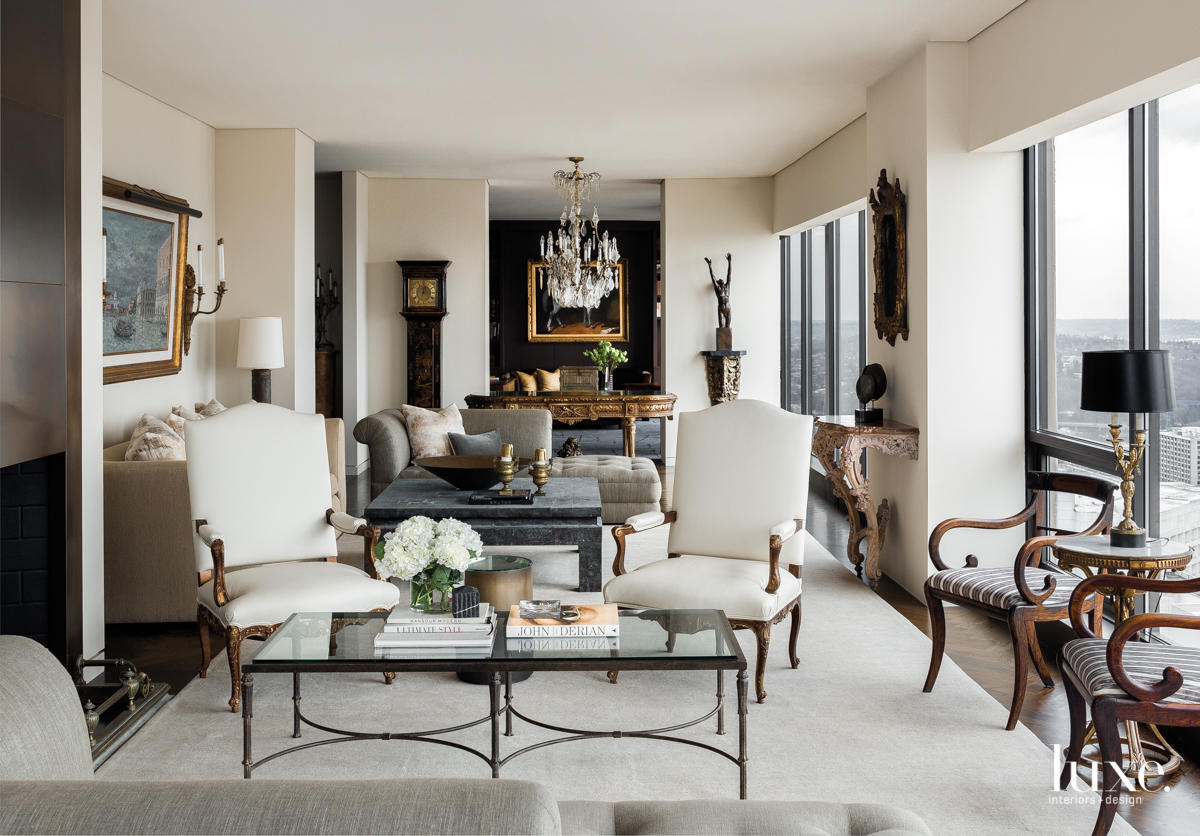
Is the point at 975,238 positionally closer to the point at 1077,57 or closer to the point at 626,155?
the point at 1077,57

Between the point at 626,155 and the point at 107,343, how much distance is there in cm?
454

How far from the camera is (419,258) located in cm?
939

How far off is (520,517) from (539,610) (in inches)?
79.7

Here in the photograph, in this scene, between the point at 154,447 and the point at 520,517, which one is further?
the point at 520,517

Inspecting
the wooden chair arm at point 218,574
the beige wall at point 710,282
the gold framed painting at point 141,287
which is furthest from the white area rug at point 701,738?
the beige wall at point 710,282

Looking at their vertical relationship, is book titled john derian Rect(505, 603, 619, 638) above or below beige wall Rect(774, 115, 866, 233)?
below

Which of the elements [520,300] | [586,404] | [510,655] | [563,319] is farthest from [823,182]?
[520,300]

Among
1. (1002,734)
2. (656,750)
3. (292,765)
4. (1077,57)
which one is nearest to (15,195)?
(292,765)

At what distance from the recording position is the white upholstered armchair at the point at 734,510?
3506 millimetres

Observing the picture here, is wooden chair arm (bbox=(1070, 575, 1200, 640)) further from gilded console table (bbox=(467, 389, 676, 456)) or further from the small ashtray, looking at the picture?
gilded console table (bbox=(467, 389, 676, 456))

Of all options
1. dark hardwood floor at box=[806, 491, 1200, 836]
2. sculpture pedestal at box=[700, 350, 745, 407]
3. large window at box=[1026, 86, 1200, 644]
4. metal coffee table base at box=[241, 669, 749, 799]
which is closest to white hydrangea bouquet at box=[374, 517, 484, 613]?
metal coffee table base at box=[241, 669, 749, 799]

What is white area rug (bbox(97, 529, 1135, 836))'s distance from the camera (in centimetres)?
269

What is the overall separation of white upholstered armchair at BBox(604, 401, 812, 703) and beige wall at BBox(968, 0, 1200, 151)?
5.70ft

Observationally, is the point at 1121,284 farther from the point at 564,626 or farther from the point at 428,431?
the point at 428,431
